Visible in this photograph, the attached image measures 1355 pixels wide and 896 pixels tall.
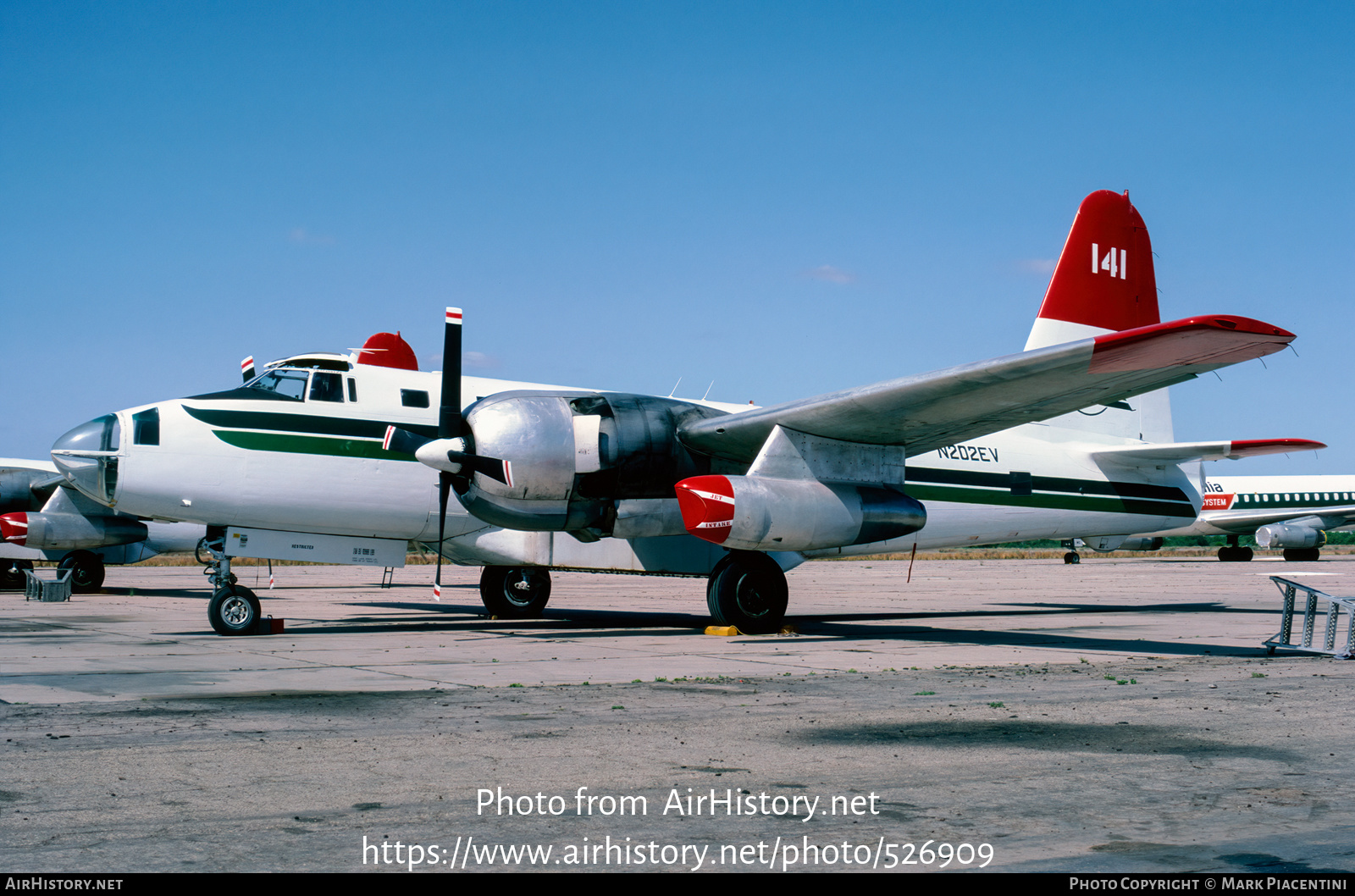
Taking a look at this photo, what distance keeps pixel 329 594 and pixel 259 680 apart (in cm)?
1885

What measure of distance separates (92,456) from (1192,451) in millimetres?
17828

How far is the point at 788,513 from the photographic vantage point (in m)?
14.6

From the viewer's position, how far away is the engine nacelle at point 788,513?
14234mm

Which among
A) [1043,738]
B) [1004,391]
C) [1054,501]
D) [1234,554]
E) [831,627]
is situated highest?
[1004,391]

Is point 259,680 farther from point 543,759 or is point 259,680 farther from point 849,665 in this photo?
point 849,665

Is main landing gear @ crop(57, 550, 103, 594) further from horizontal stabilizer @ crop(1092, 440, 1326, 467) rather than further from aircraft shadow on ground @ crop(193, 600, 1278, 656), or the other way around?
horizontal stabilizer @ crop(1092, 440, 1326, 467)

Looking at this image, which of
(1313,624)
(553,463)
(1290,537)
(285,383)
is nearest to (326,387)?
(285,383)

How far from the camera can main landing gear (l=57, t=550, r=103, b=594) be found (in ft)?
100

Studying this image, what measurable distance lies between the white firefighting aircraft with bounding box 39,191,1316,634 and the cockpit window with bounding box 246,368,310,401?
2cm

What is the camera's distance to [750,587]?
16.1 metres

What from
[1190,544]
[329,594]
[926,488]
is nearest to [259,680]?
[926,488]

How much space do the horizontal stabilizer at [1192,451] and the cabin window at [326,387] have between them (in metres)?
13.4

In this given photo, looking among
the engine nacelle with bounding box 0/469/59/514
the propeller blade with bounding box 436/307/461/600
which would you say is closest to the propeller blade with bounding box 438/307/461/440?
the propeller blade with bounding box 436/307/461/600

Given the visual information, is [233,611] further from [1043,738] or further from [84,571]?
[84,571]
